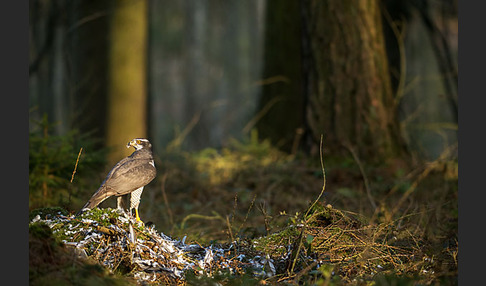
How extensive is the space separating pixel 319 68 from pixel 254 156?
1731 mm

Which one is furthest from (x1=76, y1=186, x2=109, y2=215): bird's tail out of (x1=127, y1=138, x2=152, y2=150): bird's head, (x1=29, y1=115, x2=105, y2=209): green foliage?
(x1=29, y1=115, x2=105, y2=209): green foliage

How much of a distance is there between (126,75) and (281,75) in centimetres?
279

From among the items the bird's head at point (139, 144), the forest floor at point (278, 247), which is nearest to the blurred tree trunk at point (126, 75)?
the forest floor at point (278, 247)

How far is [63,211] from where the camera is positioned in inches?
148

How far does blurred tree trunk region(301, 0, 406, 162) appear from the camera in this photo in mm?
6953

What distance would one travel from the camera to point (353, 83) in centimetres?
699

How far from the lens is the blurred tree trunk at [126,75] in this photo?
7.23 meters

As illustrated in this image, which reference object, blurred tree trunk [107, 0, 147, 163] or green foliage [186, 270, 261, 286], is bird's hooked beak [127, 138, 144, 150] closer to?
green foliage [186, 270, 261, 286]

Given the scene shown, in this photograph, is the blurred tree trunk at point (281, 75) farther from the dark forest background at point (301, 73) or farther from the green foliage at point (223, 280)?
the green foliage at point (223, 280)

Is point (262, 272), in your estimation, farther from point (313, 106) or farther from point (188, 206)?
point (313, 106)

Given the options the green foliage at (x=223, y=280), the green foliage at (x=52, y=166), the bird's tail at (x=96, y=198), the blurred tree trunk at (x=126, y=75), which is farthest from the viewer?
the blurred tree trunk at (x=126, y=75)

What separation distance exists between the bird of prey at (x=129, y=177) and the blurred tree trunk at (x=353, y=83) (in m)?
3.87

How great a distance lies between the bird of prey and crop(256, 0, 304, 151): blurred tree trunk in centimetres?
509

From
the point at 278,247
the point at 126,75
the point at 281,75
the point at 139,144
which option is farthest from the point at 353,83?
the point at 139,144
